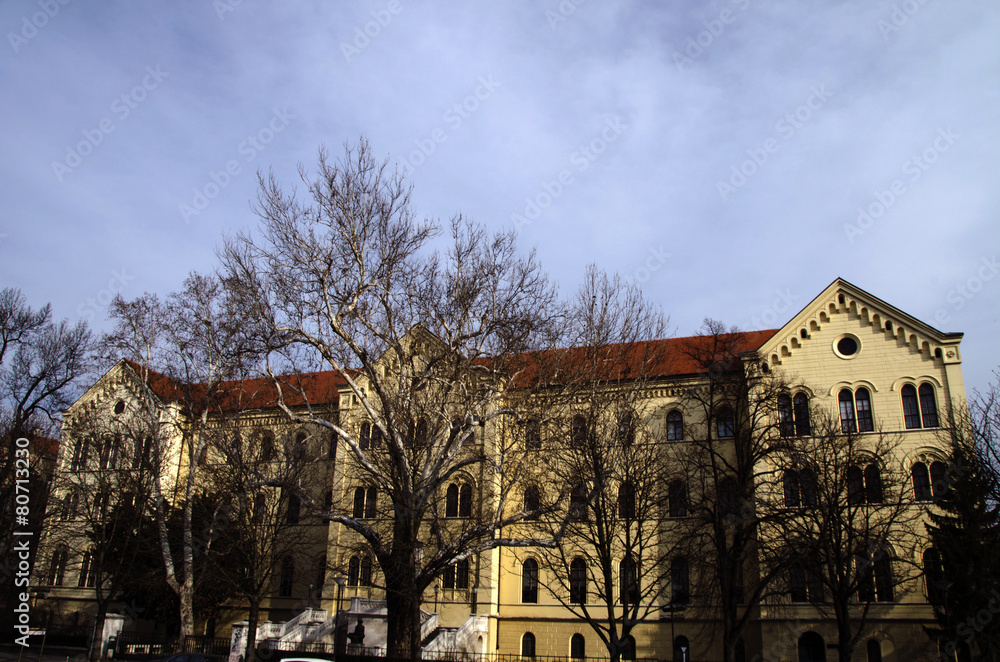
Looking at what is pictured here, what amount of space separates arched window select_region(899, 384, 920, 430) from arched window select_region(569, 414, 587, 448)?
14.7 metres

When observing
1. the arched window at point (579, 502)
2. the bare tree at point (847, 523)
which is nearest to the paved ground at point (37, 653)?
the arched window at point (579, 502)

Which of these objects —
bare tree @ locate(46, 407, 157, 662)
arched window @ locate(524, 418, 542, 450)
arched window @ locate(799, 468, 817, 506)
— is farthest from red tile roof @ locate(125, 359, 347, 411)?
arched window @ locate(799, 468, 817, 506)

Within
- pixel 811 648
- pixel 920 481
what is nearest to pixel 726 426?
pixel 920 481

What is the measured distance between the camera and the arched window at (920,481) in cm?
2847

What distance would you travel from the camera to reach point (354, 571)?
34562mm

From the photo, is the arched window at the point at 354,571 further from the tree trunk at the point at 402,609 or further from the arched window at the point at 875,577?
the arched window at the point at 875,577

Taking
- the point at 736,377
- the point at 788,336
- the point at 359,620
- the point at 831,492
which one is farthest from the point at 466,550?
the point at 788,336

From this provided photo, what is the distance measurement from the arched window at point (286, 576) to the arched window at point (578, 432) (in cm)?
2009

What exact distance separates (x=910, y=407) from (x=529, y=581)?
18.4 m

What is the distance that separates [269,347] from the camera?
2248 centimetres

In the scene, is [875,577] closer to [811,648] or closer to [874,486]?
[874,486]

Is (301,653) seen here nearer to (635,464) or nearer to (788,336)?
(635,464)

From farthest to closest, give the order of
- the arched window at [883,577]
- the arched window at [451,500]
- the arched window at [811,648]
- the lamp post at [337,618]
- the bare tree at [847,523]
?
the arched window at [451,500]
the lamp post at [337,618]
the arched window at [811,648]
the arched window at [883,577]
the bare tree at [847,523]

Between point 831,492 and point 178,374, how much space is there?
25.3 metres
